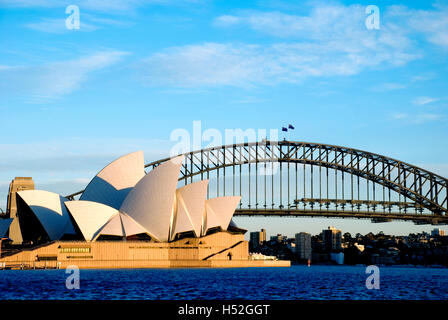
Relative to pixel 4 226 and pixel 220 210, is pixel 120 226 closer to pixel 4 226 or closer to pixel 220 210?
pixel 220 210

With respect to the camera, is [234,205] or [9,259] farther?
[234,205]

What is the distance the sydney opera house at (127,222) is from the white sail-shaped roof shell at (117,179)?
0.15 meters

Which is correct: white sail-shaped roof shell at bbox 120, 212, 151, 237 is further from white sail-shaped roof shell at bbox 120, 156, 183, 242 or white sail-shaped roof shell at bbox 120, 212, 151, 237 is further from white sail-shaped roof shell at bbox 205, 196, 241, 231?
white sail-shaped roof shell at bbox 205, 196, 241, 231

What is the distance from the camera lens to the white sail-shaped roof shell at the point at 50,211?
302 ft

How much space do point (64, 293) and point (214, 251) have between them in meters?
62.4

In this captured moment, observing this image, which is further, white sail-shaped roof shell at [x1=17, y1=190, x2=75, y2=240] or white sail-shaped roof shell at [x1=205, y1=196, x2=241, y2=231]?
white sail-shaped roof shell at [x1=205, y1=196, x2=241, y2=231]

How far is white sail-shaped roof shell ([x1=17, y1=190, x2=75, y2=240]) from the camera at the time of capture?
302 ft

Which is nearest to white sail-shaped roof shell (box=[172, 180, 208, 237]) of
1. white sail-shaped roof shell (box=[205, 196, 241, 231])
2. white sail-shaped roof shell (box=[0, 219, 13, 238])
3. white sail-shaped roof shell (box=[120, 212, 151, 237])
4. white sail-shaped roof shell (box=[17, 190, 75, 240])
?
white sail-shaped roof shell (box=[205, 196, 241, 231])

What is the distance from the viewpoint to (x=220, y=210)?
102 metres

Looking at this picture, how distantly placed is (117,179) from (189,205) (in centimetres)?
1135

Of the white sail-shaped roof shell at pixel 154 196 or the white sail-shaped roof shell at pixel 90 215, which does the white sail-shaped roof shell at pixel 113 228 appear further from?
the white sail-shaped roof shell at pixel 154 196
